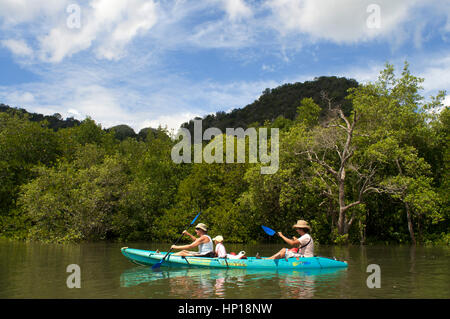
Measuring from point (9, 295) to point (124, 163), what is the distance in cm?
2688

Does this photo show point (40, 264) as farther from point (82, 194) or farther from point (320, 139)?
point (320, 139)

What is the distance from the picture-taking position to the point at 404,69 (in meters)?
26.9

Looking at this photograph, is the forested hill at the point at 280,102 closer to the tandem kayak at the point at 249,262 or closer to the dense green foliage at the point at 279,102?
the dense green foliage at the point at 279,102

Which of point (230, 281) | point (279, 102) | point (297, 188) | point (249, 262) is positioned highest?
point (279, 102)

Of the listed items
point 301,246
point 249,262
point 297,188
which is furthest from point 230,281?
point 297,188

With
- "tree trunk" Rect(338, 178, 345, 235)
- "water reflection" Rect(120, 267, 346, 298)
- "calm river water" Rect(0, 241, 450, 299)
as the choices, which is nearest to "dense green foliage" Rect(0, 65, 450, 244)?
"tree trunk" Rect(338, 178, 345, 235)

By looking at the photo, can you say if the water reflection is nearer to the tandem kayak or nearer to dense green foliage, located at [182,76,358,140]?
the tandem kayak

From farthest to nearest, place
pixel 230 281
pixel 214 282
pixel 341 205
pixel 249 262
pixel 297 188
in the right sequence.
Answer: pixel 297 188 → pixel 341 205 → pixel 249 262 → pixel 230 281 → pixel 214 282

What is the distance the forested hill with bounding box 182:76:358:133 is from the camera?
83.1 m

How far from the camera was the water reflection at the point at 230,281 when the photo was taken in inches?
367

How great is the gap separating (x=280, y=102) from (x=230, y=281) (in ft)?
270

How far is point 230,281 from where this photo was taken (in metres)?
10.9

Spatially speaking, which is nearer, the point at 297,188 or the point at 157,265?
the point at 157,265

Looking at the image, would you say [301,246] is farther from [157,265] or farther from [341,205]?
[341,205]
